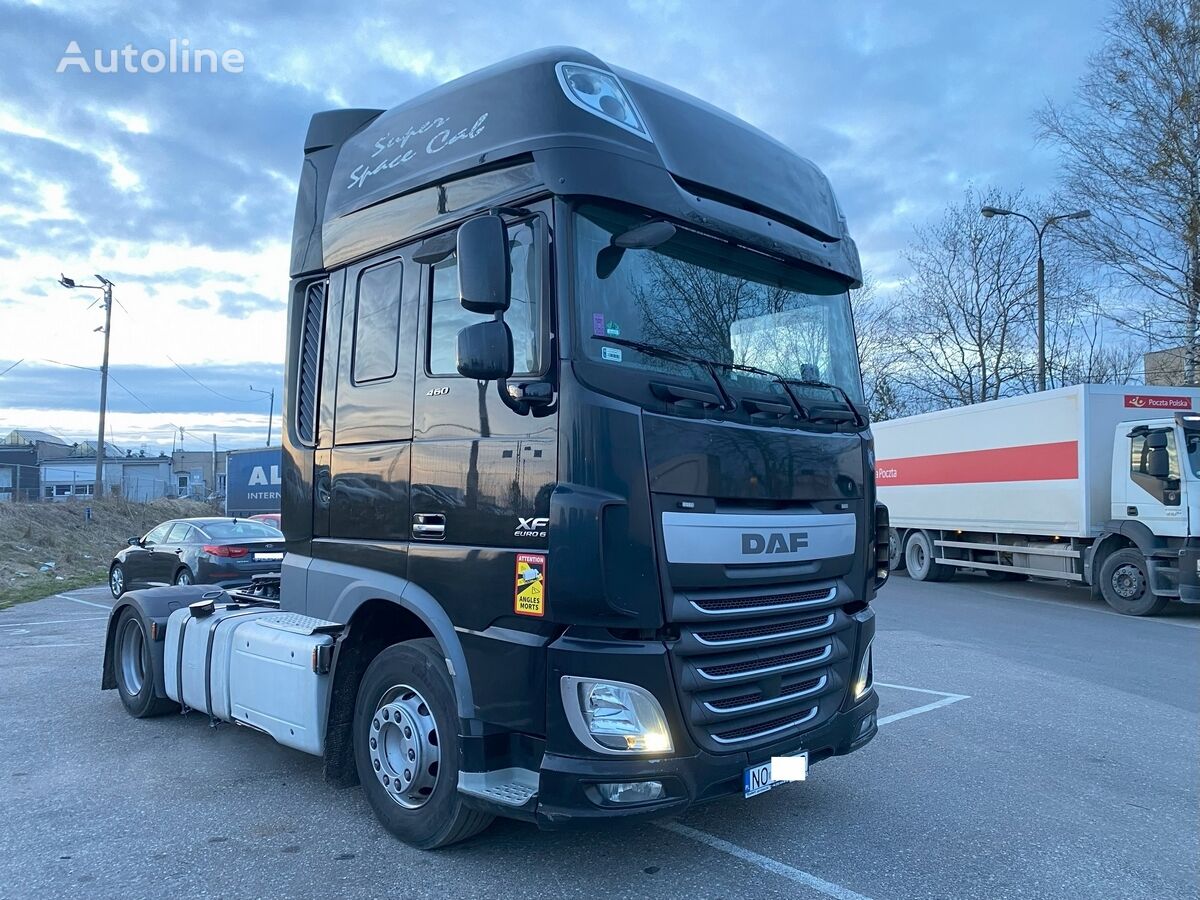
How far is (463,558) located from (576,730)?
2.95 feet

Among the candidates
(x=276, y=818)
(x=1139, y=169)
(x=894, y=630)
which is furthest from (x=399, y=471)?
(x=1139, y=169)

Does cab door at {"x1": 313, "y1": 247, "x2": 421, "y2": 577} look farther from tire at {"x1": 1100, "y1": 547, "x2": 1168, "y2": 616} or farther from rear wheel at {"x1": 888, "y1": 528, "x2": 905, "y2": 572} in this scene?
rear wheel at {"x1": 888, "y1": 528, "x2": 905, "y2": 572}

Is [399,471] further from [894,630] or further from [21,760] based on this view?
[894,630]

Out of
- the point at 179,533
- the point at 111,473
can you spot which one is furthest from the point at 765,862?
the point at 111,473

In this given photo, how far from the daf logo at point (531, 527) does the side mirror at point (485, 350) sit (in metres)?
0.60

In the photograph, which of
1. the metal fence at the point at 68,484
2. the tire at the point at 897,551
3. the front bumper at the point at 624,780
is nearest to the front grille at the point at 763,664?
the front bumper at the point at 624,780

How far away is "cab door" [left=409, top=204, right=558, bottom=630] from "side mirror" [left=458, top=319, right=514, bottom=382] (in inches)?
5.8

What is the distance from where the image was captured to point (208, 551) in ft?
43.5

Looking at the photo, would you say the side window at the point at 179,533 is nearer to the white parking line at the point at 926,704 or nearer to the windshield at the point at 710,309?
the white parking line at the point at 926,704

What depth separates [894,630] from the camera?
35.8ft

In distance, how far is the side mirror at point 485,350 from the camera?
3484 millimetres

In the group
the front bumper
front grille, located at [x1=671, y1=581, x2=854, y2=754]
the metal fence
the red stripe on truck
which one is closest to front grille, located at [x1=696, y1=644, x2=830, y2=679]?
front grille, located at [x1=671, y1=581, x2=854, y2=754]

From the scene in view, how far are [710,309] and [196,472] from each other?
90.7 metres

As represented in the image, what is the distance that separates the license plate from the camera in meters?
3.68
